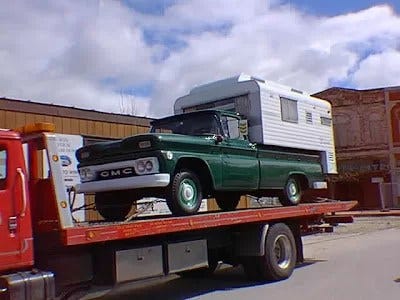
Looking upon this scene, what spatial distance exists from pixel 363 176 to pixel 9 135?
4045 centimetres

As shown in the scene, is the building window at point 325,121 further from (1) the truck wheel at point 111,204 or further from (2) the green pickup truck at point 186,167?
(1) the truck wheel at point 111,204

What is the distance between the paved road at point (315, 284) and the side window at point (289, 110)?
10.1 feet

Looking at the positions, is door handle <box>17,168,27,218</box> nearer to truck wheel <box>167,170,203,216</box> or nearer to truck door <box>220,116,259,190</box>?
truck wheel <box>167,170,203,216</box>

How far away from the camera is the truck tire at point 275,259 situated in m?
10.8

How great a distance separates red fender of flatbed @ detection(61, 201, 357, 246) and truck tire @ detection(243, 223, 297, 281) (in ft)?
0.95

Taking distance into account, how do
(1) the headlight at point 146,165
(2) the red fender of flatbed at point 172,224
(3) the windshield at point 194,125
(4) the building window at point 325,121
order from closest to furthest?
(2) the red fender of flatbed at point 172,224 < (1) the headlight at point 146,165 < (3) the windshield at point 194,125 < (4) the building window at point 325,121

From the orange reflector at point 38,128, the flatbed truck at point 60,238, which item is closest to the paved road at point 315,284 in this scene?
the flatbed truck at point 60,238

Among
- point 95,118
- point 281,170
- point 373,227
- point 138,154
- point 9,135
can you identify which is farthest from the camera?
point 373,227

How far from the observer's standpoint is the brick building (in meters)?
43.8

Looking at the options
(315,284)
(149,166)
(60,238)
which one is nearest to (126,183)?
(149,166)

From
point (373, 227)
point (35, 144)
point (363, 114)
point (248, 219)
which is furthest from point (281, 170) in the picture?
point (363, 114)

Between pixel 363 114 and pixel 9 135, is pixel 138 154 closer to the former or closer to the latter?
pixel 9 135

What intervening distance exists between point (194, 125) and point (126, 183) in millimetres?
2160

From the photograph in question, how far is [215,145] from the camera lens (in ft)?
34.1
